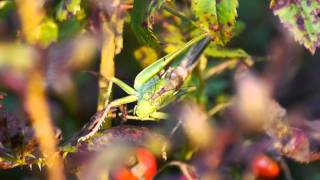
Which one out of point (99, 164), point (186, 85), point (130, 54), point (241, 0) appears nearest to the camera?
point (99, 164)

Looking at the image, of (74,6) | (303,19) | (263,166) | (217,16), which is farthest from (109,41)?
Result: (263,166)

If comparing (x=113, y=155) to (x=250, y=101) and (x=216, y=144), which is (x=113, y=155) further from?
(x=216, y=144)

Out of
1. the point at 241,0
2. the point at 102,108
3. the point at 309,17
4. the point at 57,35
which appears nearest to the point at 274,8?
the point at 309,17

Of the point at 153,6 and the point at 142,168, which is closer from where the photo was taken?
the point at 153,6

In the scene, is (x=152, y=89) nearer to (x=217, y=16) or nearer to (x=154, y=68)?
(x=154, y=68)

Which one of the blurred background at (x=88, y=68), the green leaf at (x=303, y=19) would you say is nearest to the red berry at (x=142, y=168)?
the blurred background at (x=88, y=68)
